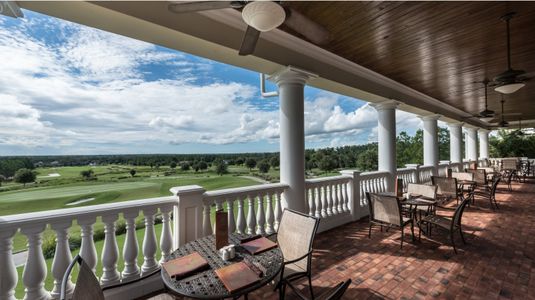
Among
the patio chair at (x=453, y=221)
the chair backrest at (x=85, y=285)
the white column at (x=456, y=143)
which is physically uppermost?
the white column at (x=456, y=143)

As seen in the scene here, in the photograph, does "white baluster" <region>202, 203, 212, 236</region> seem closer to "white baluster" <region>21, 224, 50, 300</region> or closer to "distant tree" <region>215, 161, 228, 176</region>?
"white baluster" <region>21, 224, 50, 300</region>

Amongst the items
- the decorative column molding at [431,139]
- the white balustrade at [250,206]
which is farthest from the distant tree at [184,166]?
the decorative column molding at [431,139]

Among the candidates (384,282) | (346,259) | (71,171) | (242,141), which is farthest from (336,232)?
(242,141)

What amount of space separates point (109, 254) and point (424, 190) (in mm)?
5209

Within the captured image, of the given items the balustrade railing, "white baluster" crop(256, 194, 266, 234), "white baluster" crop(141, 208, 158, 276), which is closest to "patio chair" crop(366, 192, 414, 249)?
"white baluster" crop(256, 194, 266, 234)

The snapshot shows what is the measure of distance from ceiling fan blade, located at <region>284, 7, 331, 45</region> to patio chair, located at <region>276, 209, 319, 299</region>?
1.85 metres

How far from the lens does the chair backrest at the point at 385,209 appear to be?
357cm

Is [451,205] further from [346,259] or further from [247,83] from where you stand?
[247,83]

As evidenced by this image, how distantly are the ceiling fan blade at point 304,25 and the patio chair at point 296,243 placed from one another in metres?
1.85

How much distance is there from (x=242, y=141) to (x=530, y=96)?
488 inches

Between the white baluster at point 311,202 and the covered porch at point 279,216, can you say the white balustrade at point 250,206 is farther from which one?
the white baluster at point 311,202

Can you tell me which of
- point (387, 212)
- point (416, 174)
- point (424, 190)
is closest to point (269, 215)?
point (387, 212)

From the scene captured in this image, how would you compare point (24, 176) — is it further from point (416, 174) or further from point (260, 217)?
point (416, 174)

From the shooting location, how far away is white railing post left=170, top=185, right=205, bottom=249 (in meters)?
2.64
